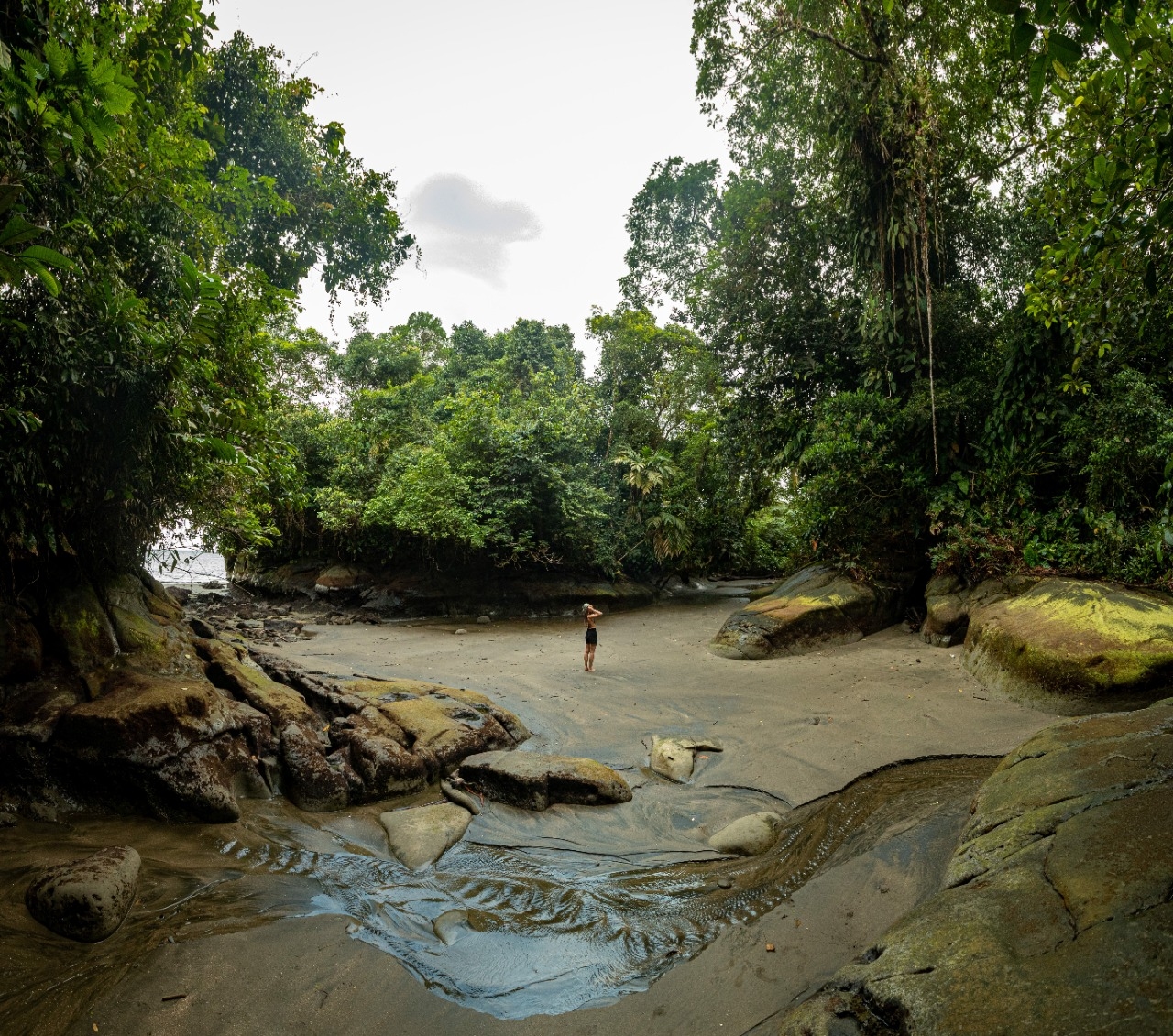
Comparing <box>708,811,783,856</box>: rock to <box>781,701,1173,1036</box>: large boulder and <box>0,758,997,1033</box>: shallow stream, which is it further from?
<box>781,701,1173,1036</box>: large boulder

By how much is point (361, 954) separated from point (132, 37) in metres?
8.01

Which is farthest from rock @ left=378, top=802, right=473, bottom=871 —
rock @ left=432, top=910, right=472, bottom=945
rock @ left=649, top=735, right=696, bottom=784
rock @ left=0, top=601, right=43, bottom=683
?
rock @ left=0, top=601, right=43, bottom=683

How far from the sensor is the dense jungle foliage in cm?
456

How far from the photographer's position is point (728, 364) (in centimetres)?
1612

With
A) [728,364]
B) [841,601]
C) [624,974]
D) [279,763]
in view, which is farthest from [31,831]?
[728,364]

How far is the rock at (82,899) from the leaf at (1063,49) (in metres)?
5.39

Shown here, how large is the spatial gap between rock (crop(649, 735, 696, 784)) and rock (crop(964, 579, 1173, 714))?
378 cm

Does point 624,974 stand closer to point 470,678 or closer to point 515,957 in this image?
point 515,957

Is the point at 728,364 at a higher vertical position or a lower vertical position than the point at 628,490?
higher

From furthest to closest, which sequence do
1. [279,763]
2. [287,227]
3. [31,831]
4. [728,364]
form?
[287,227], [728,364], [279,763], [31,831]

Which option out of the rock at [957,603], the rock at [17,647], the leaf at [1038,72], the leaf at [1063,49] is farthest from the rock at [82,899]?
the rock at [957,603]

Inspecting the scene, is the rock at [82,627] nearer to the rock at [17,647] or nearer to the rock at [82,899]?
the rock at [17,647]

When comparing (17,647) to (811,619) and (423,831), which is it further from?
(811,619)

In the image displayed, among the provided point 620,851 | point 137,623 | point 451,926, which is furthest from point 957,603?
point 137,623
